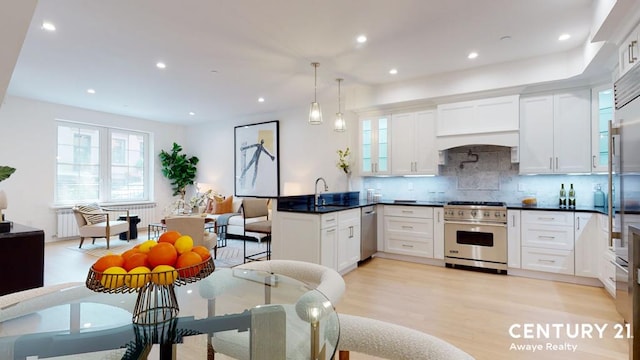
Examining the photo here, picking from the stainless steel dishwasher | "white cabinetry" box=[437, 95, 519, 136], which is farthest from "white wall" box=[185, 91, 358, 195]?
"white cabinetry" box=[437, 95, 519, 136]

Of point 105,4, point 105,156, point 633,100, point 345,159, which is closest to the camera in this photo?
point 633,100

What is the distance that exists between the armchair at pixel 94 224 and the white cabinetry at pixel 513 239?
6.60m

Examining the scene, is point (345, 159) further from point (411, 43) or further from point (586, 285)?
point (586, 285)

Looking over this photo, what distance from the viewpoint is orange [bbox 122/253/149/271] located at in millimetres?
1022

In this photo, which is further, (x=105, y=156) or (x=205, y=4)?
(x=105, y=156)

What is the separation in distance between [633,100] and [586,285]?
8.14ft

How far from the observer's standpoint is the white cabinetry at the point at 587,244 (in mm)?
3498

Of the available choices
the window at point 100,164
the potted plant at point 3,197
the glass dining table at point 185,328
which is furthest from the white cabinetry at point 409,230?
the window at point 100,164

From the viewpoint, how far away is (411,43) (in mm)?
3426

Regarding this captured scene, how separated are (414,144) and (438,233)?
1.44 meters

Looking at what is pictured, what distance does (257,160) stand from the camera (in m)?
7.07

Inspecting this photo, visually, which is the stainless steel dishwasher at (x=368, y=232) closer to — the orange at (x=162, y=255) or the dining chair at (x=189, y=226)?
the dining chair at (x=189, y=226)

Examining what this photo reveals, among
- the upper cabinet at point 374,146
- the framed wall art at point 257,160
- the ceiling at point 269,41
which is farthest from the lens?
the framed wall art at point 257,160

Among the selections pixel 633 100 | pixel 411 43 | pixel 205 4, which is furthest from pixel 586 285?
pixel 205 4
